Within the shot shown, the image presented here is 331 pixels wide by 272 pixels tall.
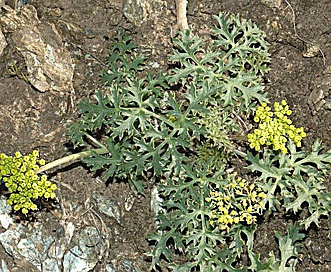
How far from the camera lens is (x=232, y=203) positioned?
3770 mm

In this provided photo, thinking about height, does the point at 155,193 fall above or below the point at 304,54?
below

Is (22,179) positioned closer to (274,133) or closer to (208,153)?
(208,153)

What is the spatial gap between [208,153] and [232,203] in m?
0.54

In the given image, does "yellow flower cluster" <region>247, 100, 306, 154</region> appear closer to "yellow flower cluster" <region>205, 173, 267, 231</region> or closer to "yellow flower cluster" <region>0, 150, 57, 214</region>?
"yellow flower cluster" <region>205, 173, 267, 231</region>

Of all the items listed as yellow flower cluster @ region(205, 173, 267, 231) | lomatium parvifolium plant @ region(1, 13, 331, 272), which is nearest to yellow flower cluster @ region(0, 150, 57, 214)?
lomatium parvifolium plant @ region(1, 13, 331, 272)

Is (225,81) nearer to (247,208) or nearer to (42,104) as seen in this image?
(247,208)

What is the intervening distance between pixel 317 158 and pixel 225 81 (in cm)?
77

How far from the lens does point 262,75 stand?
441 cm

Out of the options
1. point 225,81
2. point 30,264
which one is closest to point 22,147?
point 30,264

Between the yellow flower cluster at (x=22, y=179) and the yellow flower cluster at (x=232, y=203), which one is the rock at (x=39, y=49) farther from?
the yellow flower cluster at (x=232, y=203)

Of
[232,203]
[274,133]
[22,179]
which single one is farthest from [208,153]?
[22,179]

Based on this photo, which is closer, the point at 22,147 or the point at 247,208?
the point at 247,208

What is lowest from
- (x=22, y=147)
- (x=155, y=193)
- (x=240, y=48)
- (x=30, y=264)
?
(x=30, y=264)

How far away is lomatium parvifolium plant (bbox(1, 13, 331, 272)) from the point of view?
12.2ft
